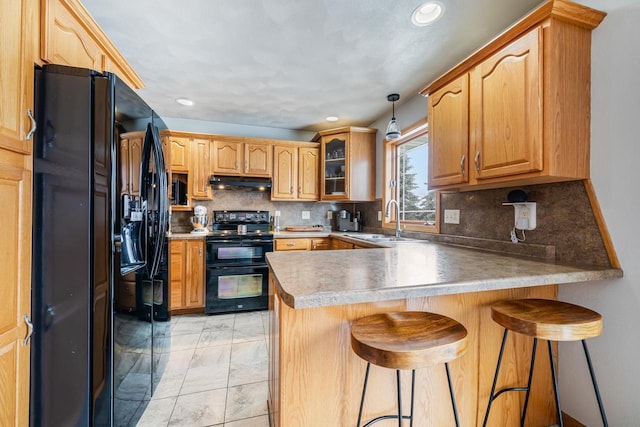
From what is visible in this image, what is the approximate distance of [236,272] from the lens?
10.1 feet

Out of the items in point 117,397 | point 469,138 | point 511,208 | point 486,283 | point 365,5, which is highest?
point 365,5

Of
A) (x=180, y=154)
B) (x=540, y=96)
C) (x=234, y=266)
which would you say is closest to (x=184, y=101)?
(x=180, y=154)

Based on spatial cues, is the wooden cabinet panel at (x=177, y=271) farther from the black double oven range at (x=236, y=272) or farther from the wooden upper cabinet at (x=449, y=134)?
the wooden upper cabinet at (x=449, y=134)

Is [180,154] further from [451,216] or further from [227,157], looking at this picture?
[451,216]

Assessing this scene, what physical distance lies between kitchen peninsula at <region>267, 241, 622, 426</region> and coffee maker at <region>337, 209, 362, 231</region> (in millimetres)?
2414

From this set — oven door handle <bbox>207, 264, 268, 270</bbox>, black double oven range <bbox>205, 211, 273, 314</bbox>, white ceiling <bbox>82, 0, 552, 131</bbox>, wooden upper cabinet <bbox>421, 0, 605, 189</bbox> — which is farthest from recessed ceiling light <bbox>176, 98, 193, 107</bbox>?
wooden upper cabinet <bbox>421, 0, 605, 189</bbox>

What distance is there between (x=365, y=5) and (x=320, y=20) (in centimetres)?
29

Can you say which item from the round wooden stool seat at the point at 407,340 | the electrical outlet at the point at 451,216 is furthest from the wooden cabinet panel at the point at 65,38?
the electrical outlet at the point at 451,216

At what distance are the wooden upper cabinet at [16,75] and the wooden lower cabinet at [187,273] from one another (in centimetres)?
210

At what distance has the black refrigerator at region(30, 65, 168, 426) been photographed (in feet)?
3.47

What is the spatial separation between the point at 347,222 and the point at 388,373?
110 inches

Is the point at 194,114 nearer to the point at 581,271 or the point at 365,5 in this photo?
the point at 365,5

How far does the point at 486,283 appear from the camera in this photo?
0.99 meters

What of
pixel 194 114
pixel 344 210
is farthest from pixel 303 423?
pixel 194 114
